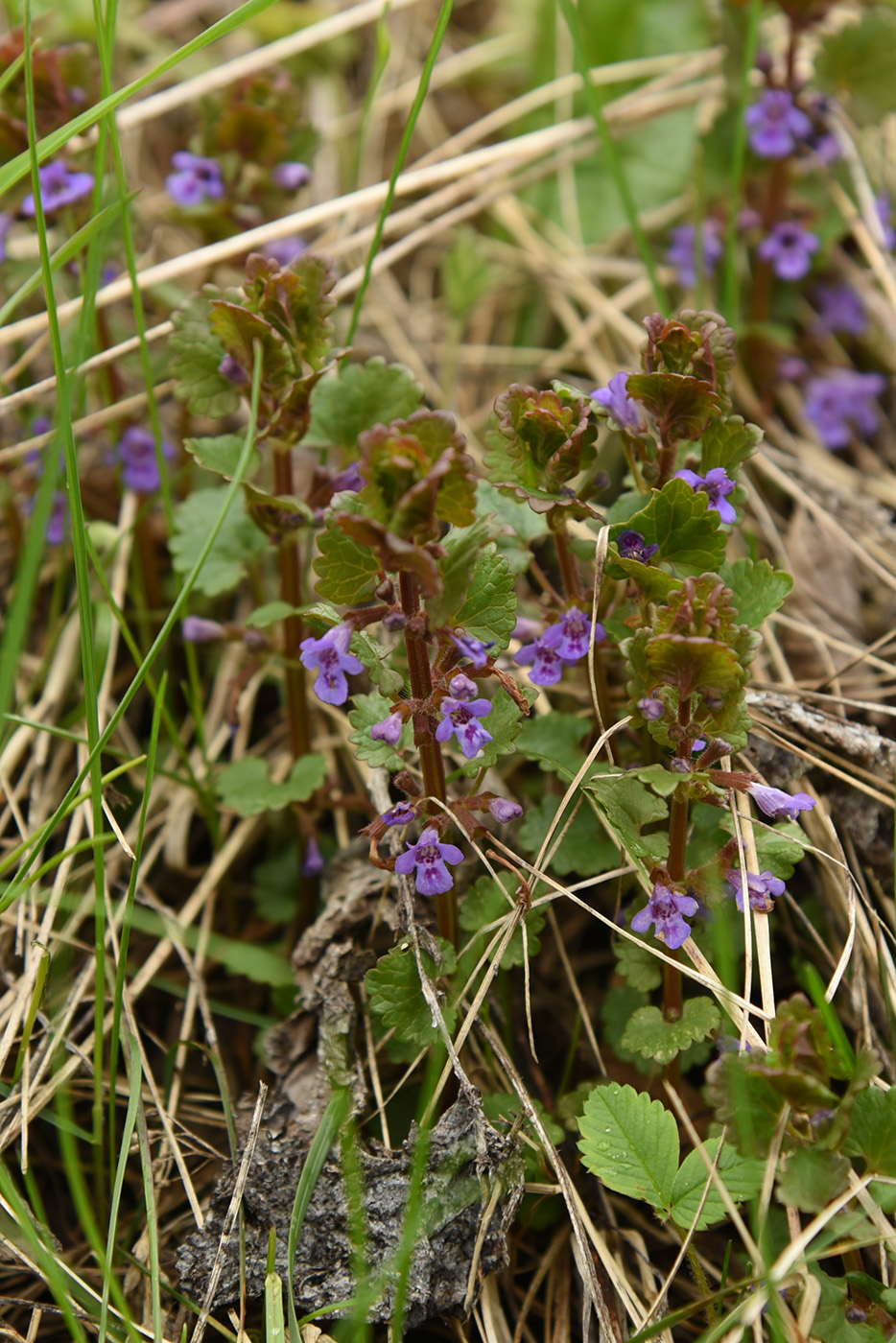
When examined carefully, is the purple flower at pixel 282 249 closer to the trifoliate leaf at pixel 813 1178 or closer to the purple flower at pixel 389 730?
the purple flower at pixel 389 730

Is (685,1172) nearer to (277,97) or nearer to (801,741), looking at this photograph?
(801,741)

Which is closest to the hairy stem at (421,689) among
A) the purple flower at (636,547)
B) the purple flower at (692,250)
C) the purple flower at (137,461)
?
the purple flower at (636,547)

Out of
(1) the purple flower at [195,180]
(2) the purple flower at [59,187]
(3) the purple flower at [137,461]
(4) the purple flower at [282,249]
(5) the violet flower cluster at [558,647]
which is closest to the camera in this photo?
(5) the violet flower cluster at [558,647]

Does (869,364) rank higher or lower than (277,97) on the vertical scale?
lower

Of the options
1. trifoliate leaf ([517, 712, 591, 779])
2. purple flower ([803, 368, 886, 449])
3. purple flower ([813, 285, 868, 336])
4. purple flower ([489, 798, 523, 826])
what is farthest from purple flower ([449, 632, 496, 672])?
purple flower ([813, 285, 868, 336])

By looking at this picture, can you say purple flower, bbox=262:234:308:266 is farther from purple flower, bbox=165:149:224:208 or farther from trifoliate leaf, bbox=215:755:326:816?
trifoliate leaf, bbox=215:755:326:816

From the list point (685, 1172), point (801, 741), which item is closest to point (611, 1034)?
point (685, 1172)

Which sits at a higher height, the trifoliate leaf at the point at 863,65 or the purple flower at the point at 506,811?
the trifoliate leaf at the point at 863,65
